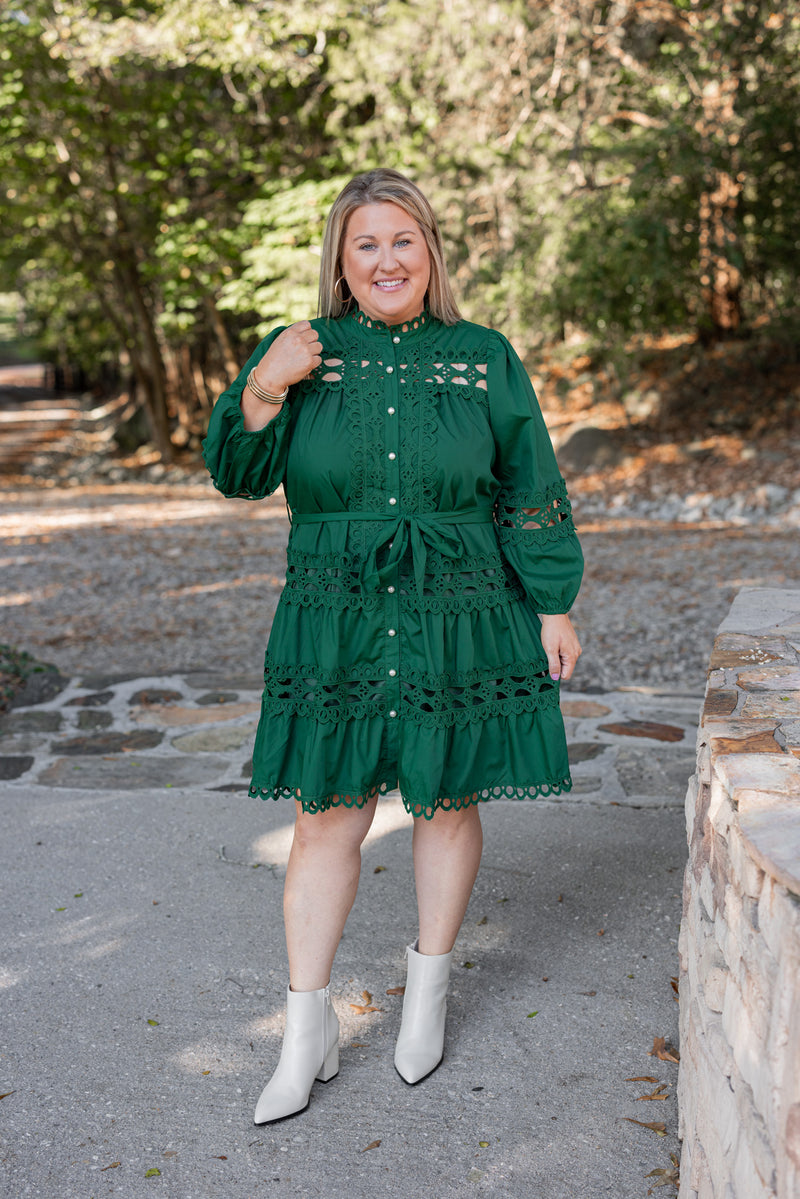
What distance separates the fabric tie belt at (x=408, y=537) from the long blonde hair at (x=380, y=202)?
432 mm

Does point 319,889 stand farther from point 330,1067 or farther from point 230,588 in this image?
point 230,588

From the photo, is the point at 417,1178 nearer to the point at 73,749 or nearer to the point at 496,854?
the point at 496,854

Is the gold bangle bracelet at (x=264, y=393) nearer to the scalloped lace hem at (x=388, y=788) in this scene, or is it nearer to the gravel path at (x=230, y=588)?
the scalloped lace hem at (x=388, y=788)

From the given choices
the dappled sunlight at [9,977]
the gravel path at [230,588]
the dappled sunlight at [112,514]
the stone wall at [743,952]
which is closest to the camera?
the stone wall at [743,952]

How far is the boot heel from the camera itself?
224 cm

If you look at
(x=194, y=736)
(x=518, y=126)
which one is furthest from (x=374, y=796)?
(x=518, y=126)

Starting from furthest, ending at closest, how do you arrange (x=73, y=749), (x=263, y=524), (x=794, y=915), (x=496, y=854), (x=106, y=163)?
(x=106, y=163) → (x=263, y=524) → (x=73, y=749) → (x=496, y=854) → (x=794, y=915)

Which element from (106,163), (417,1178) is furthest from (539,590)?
(106,163)

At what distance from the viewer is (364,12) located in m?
9.73

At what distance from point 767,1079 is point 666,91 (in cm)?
975

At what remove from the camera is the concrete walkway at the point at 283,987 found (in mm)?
2023

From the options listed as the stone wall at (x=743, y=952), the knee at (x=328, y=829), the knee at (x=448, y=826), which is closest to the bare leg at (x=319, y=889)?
the knee at (x=328, y=829)

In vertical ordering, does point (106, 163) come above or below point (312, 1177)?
above

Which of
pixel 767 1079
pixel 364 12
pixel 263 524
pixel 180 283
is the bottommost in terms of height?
pixel 263 524
